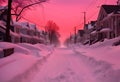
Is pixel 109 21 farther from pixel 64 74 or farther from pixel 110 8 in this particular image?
pixel 64 74

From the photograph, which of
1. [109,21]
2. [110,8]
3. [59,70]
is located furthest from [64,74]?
[110,8]

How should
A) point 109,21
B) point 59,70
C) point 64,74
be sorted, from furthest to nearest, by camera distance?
1. point 109,21
2. point 59,70
3. point 64,74

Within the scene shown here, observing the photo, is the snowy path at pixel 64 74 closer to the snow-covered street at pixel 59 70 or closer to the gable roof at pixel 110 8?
the snow-covered street at pixel 59 70

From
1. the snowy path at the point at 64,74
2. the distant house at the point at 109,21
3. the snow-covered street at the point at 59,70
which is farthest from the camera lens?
the distant house at the point at 109,21

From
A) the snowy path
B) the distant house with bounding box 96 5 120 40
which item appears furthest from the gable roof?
the snowy path

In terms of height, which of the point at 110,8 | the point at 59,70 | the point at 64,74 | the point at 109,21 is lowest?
the point at 59,70

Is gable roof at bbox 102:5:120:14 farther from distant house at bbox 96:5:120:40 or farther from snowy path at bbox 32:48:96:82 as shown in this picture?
snowy path at bbox 32:48:96:82

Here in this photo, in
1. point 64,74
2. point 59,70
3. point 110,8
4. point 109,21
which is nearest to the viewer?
point 64,74

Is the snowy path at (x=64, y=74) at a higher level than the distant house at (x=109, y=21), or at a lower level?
lower

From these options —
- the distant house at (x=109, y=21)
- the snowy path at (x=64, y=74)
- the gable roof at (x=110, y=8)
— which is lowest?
the snowy path at (x=64, y=74)

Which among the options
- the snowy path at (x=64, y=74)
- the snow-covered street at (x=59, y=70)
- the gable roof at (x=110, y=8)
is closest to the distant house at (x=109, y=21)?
the gable roof at (x=110, y=8)

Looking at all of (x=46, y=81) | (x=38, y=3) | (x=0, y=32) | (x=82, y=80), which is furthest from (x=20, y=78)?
(x=0, y=32)

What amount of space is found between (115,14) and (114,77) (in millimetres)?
40366

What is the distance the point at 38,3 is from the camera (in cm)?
2917
